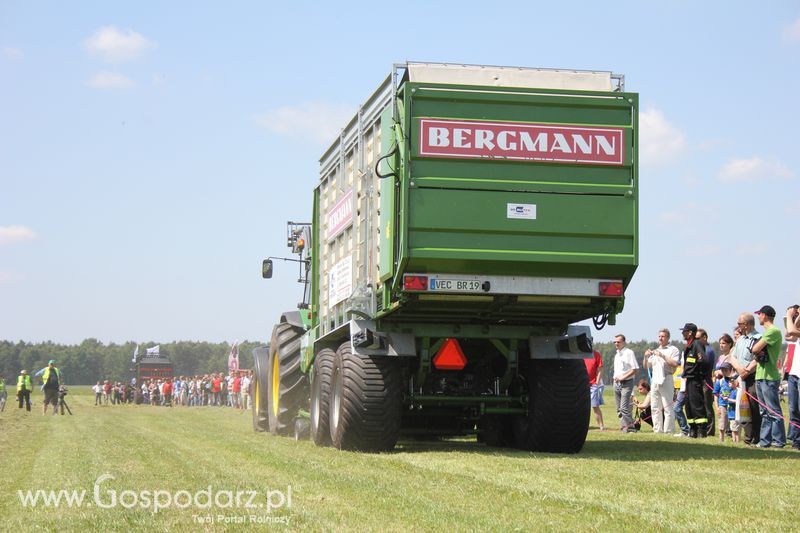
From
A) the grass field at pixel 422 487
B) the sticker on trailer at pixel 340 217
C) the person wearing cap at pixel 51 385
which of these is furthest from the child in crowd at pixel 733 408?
the person wearing cap at pixel 51 385

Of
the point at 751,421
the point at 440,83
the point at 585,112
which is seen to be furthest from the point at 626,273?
the point at 751,421

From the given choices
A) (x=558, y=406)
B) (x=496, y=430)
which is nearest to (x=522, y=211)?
(x=558, y=406)

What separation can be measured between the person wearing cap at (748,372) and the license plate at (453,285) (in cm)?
501

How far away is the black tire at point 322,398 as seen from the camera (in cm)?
1373

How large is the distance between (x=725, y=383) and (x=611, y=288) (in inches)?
285

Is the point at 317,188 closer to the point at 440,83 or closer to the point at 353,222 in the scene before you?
the point at 353,222

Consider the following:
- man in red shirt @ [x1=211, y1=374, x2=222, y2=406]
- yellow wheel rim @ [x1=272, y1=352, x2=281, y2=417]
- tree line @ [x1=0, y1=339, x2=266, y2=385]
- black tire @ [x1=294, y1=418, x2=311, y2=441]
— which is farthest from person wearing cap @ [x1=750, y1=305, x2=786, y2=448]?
tree line @ [x1=0, y1=339, x2=266, y2=385]

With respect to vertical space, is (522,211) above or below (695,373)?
above

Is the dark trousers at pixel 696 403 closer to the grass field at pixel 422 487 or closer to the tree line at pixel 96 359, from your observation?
the grass field at pixel 422 487

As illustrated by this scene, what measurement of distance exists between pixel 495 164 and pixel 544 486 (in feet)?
13.0

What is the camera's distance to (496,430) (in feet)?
46.1

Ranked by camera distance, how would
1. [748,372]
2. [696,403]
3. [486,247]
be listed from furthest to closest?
[696,403], [748,372], [486,247]

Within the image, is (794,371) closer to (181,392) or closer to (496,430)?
(496,430)

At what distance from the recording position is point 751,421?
1469 centimetres
